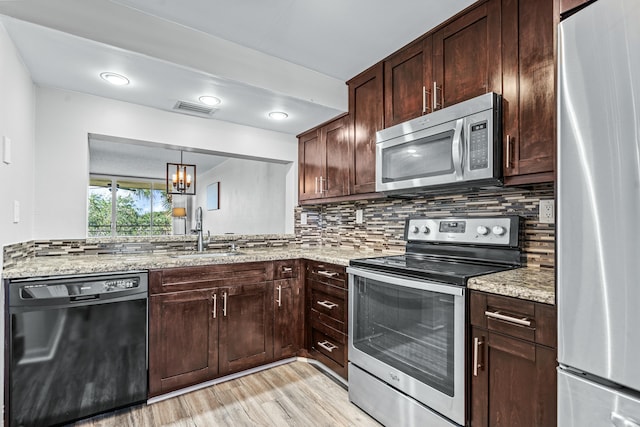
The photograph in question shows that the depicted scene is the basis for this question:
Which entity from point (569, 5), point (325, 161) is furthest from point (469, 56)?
point (325, 161)

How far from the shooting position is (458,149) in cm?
179

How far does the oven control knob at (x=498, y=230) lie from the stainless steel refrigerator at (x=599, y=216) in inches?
33.3

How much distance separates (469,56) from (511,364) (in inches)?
61.2

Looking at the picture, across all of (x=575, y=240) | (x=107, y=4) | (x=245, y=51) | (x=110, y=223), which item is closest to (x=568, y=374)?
(x=575, y=240)

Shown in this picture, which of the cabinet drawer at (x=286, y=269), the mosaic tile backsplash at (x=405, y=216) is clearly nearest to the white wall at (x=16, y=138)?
the cabinet drawer at (x=286, y=269)

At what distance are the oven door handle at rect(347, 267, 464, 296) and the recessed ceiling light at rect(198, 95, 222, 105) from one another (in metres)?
1.65

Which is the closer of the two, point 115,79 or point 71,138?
point 115,79

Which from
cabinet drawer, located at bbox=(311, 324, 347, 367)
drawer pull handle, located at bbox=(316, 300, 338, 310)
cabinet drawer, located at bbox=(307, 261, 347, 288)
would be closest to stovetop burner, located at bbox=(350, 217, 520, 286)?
cabinet drawer, located at bbox=(307, 261, 347, 288)

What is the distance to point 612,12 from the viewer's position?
939mm

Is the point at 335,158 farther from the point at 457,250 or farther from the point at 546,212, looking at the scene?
the point at 546,212

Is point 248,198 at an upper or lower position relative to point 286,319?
upper

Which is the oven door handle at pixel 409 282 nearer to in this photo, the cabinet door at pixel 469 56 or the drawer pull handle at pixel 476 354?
the drawer pull handle at pixel 476 354

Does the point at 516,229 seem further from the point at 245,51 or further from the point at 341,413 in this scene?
the point at 245,51

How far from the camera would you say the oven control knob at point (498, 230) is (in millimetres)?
1860
